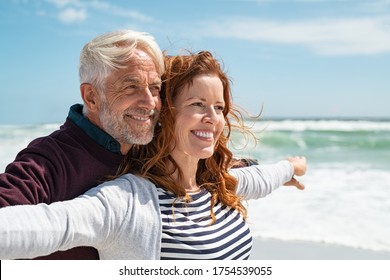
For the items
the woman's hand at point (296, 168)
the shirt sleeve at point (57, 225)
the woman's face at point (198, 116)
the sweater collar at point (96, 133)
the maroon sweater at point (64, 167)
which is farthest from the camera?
the woman's hand at point (296, 168)

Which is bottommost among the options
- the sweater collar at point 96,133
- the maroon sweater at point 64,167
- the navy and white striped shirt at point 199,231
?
the navy and white striped shirt at point 199,231

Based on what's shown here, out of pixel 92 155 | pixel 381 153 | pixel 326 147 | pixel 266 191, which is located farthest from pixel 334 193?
pixel 326 147

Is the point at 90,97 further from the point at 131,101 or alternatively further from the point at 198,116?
the point at 198,116

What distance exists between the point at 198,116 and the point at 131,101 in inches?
11.8

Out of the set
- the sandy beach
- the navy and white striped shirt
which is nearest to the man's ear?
the navy and white striped shirt

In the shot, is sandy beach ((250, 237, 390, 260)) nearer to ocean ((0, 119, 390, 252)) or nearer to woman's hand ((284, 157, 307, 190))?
ocean ((0, 119, 390, 252))

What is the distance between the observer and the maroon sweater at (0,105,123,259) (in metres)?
1.88

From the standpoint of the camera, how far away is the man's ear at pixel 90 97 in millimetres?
2217

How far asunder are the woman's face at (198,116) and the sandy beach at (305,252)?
2.70 metres

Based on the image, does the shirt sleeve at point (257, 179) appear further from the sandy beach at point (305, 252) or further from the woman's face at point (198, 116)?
the sandy beach at point (305, 252)

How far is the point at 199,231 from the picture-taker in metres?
2.23

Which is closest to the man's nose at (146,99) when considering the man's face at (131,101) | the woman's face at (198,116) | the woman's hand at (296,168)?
the man's face at (131,101)

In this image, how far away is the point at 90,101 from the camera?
2.23 meters
